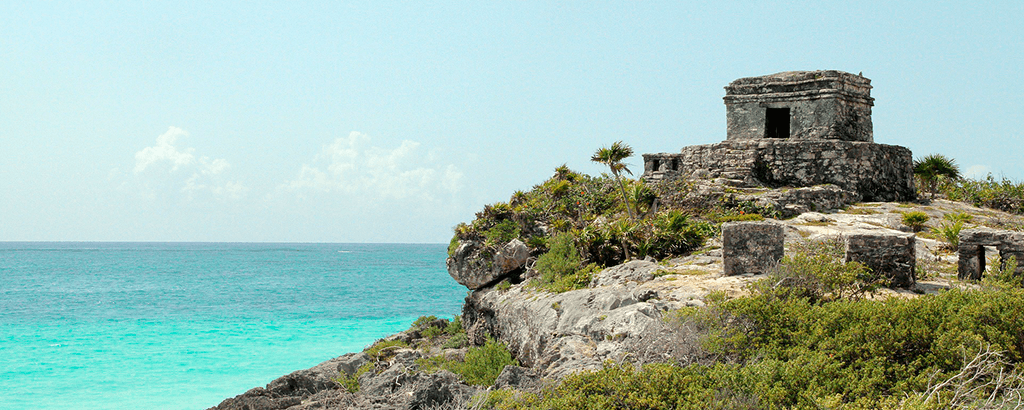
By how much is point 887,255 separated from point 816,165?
8.18 metres

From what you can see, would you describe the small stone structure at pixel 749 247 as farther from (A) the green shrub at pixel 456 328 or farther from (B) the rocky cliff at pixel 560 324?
(A) the green shrub at pixel 456 328

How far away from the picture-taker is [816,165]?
58.1ft

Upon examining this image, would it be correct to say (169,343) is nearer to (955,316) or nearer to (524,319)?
(524,319)

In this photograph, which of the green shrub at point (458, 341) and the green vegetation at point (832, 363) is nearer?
the green vegetation at point (832, 363)

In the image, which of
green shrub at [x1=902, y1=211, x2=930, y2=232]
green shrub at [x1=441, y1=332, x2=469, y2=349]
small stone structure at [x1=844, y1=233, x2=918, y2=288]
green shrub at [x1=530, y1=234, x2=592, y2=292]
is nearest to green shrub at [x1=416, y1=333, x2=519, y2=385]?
green shrub at [x1=530, y1=234, x2=592, y2=292]

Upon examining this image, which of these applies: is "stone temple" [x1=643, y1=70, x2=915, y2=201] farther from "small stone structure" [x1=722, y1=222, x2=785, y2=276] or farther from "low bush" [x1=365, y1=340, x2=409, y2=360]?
"low bush" [x1=365, y1=340, x2=409, y2=360]

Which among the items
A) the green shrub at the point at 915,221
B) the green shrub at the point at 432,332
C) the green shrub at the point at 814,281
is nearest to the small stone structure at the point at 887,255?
the green shrub at the point at 814,281

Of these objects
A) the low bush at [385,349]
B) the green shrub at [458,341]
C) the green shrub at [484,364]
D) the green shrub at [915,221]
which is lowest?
the low bush at [385,349]

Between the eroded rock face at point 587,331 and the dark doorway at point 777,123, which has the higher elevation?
the dark doorway at point 777,123

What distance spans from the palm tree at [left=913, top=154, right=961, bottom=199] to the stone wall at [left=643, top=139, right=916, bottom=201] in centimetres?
178

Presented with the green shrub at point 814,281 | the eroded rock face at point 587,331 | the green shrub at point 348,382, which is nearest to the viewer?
the eroded rock face at point 587,331

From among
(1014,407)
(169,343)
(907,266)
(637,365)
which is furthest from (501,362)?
(169,343)

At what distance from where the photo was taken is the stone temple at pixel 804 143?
17719 mm

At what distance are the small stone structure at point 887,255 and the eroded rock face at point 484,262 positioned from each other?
295 inches
